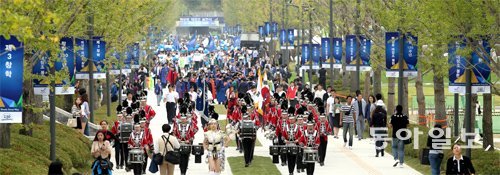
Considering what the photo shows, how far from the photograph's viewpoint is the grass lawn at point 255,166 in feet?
104

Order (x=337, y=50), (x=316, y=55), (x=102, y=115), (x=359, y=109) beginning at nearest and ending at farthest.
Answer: (x=359, y=109)
(x=102, y=115)
(x=337, y=50)
(x=316, y=55)

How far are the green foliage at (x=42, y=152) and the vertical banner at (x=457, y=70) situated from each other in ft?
27.3

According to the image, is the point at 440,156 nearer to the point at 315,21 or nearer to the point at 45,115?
the point at 45,115

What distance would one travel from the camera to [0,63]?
2402 cm

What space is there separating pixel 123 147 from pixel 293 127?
4.23m

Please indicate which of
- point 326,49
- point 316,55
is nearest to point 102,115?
point 326,49

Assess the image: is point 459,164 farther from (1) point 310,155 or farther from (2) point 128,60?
(2) point 128,60

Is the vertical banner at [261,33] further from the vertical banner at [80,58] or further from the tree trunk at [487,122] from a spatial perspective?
the tree trunk at [487,122]

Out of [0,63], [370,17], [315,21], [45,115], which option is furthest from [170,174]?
[315,21]

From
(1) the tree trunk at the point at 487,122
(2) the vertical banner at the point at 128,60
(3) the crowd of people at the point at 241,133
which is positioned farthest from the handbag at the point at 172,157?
(2) the vertical banner at the point at 128,60

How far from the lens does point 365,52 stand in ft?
153

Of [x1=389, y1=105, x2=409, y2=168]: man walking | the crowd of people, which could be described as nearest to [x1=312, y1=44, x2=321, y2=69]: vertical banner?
the crowd of people

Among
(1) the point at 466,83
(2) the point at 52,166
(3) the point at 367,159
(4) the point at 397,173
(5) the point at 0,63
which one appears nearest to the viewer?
(2) the point at 52,166

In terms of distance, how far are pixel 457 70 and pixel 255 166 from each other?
19.5 ft
